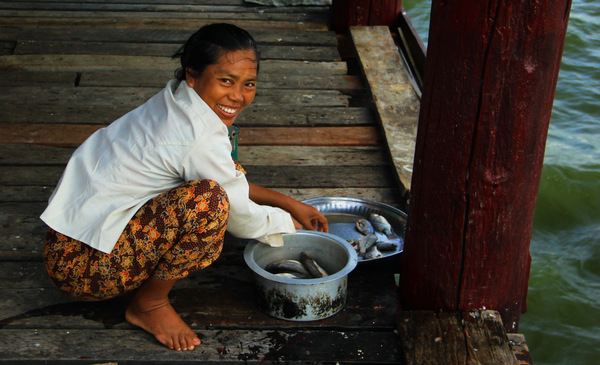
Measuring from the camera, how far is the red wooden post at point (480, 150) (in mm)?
1800

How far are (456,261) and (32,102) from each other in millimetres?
2906

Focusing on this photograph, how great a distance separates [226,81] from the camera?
213 cm

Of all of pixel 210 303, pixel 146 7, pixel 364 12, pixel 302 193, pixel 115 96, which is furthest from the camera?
pixel 146 7

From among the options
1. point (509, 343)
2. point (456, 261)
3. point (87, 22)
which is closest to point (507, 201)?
point (456, 261)

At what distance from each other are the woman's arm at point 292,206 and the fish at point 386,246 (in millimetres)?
269

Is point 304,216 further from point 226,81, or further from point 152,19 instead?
point 152,19

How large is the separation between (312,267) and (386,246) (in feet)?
1.42

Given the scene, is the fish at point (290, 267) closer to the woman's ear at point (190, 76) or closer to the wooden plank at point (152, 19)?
the woman's ear at point (190, 76)

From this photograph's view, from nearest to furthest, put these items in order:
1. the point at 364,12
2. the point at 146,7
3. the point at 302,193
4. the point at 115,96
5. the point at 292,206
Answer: the point at 292,206
the point at 302,193
the point at 115,96
the point at 364,12
the point at 146,7

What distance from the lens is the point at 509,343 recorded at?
213 cm

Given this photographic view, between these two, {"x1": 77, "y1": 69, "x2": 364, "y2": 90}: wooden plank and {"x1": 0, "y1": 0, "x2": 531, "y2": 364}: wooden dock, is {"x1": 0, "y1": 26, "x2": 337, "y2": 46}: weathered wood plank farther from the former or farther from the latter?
{"x1": 77, "y1": 69, "x2": 364, "y2": 90}: wooden plank

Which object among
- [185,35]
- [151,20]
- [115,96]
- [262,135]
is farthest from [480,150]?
[151,20]

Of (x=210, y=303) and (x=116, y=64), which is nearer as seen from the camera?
(x=210, y=303)

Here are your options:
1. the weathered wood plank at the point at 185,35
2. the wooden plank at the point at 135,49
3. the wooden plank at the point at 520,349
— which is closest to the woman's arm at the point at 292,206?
the wooden plank at the point at 520,349
